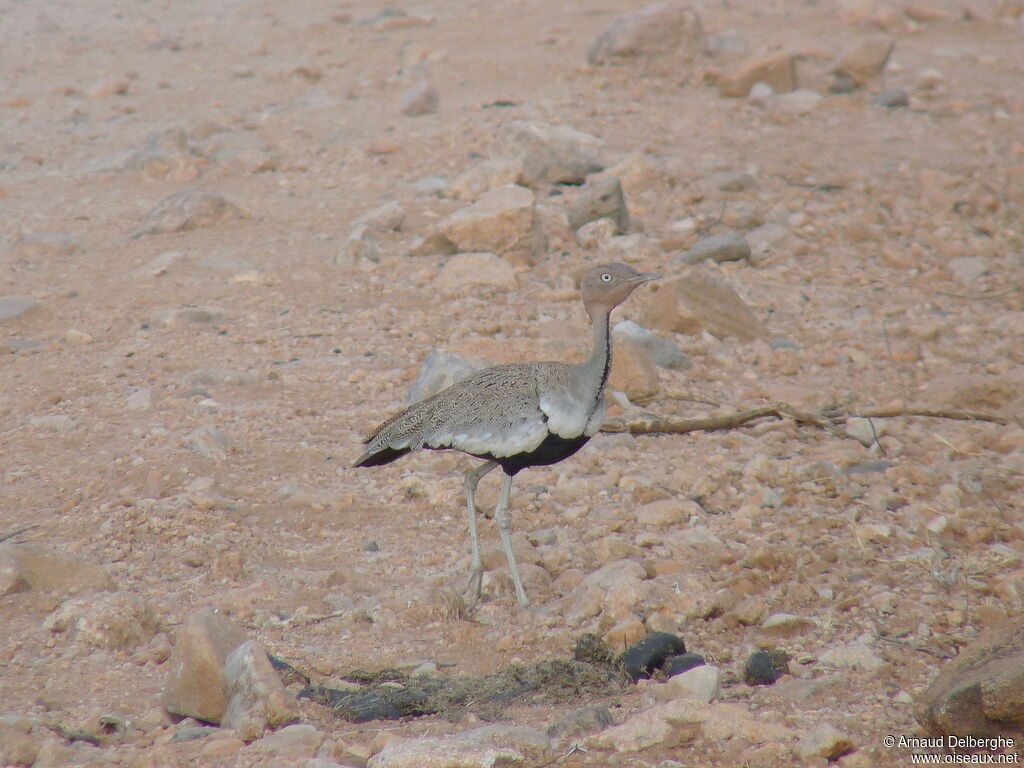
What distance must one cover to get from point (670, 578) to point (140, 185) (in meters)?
6.88

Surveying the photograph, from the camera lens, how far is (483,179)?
9023mm

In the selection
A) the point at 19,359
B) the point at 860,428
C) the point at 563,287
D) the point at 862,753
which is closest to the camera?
the point at 862,753

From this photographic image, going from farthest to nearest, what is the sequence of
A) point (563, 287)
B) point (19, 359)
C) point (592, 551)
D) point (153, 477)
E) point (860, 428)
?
point (563, 287) → point (19, 359) → point (860, 428) → point (153, 477) → point (592, 551)

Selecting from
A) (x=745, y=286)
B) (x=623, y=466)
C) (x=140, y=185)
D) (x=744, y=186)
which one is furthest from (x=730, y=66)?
(x=623, y=466)

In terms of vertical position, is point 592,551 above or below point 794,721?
below

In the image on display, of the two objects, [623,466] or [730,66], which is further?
[730,66]

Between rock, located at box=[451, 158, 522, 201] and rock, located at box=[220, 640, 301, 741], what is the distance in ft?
18.6

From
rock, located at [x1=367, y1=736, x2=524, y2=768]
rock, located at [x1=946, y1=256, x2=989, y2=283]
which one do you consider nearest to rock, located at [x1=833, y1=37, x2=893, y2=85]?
rock, located at [x1=946, y1=256, x2=989, y2=283]

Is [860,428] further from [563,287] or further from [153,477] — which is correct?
[153,477]

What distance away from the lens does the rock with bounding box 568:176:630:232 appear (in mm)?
8312

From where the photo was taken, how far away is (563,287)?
7602 mm

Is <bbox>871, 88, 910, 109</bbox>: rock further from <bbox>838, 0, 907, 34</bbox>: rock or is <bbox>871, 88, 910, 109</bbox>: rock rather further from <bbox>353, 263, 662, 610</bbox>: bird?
<bbox>353, 263, 662, 610</bbox>: bird

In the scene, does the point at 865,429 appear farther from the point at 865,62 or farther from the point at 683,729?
the point at 865,62

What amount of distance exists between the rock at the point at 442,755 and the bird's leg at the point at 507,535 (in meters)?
1.26
